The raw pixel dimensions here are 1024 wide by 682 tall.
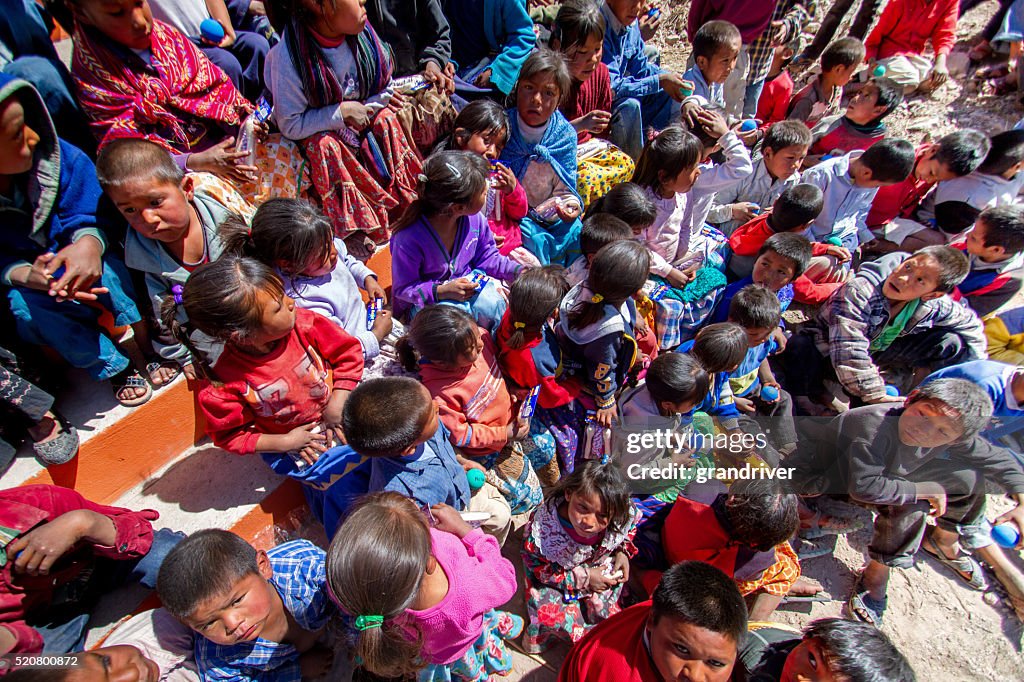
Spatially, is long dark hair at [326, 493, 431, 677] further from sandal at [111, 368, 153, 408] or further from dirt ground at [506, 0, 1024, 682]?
sandal at [111, 368, 153, 408]

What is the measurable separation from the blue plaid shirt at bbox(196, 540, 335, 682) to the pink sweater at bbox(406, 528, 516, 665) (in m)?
0.42

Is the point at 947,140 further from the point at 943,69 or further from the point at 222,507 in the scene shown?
the point at 222,507

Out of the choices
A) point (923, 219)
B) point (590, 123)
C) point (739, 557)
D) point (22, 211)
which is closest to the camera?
point (22, 211)

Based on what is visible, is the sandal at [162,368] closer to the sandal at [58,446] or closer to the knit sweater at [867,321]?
the sandal at [58,446]

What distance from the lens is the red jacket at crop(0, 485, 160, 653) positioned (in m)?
1.61

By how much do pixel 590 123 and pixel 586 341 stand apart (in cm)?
195

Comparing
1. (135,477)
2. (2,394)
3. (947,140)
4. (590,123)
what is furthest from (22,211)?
(947,140)

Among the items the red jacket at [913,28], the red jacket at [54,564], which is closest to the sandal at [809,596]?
the red jacket at [54,564]

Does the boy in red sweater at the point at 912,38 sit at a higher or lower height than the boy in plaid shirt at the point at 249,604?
higher

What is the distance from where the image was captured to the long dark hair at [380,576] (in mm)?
1404

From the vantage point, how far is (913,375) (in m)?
3.43

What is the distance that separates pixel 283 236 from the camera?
2.10 m

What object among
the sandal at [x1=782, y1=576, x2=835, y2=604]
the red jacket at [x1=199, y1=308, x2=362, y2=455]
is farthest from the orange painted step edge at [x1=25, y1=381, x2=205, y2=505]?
the sandal at [x1=782, y1=576, x2=835, y2=604]

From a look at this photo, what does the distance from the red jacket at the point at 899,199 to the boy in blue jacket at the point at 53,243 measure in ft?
16.5
